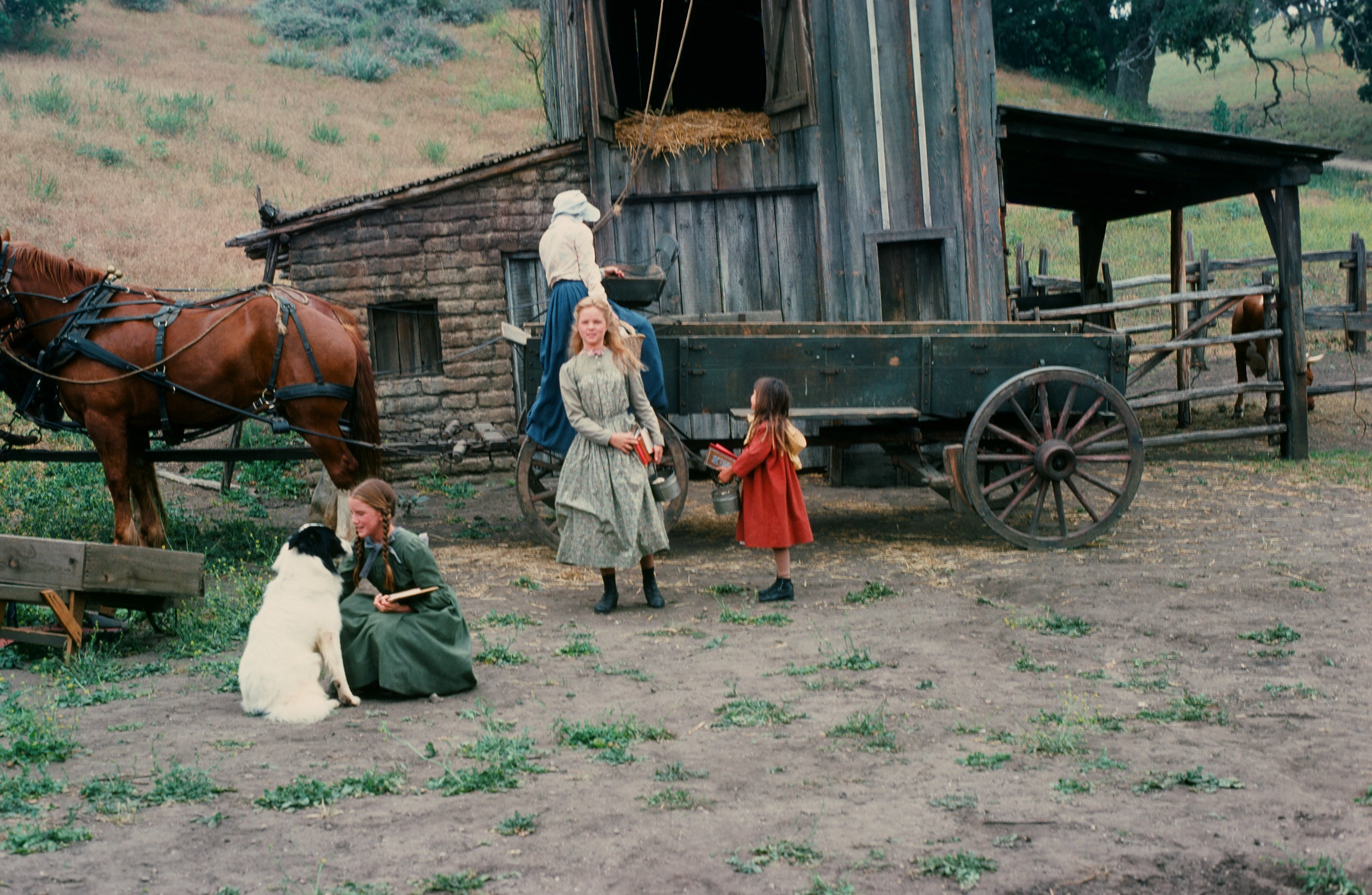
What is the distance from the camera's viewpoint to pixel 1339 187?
32.7 metres

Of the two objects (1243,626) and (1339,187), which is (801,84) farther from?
(1339,187)

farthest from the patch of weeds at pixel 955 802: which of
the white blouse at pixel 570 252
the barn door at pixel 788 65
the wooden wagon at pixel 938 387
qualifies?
the barn door at pixel 788 65

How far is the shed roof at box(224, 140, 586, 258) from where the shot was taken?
11.3 meters

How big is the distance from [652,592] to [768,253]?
5352mm

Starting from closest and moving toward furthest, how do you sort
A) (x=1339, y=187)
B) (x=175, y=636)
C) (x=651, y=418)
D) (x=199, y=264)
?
(x=175, y=636) → (x=651, y=418) → (x=199, y=264) → (x=1339, y=187)

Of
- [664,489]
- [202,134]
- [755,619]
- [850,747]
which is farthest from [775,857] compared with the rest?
[202,134]

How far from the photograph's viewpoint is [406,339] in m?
12.0

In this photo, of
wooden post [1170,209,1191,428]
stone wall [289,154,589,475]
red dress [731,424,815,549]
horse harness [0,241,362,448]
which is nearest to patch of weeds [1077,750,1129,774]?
red dress [731,424,815,549]

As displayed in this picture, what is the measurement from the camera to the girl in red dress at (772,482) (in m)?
7.11

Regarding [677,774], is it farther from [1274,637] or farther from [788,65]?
[788,65]

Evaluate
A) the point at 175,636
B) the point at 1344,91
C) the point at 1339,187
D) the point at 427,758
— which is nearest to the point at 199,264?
the point at 175,636

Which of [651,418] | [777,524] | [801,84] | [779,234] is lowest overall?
→ [777,524]

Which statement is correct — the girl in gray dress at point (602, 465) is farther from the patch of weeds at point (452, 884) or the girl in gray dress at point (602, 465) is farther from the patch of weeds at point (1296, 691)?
the patch of weeds at point (452, 884)

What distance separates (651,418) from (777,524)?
3.30 feet
